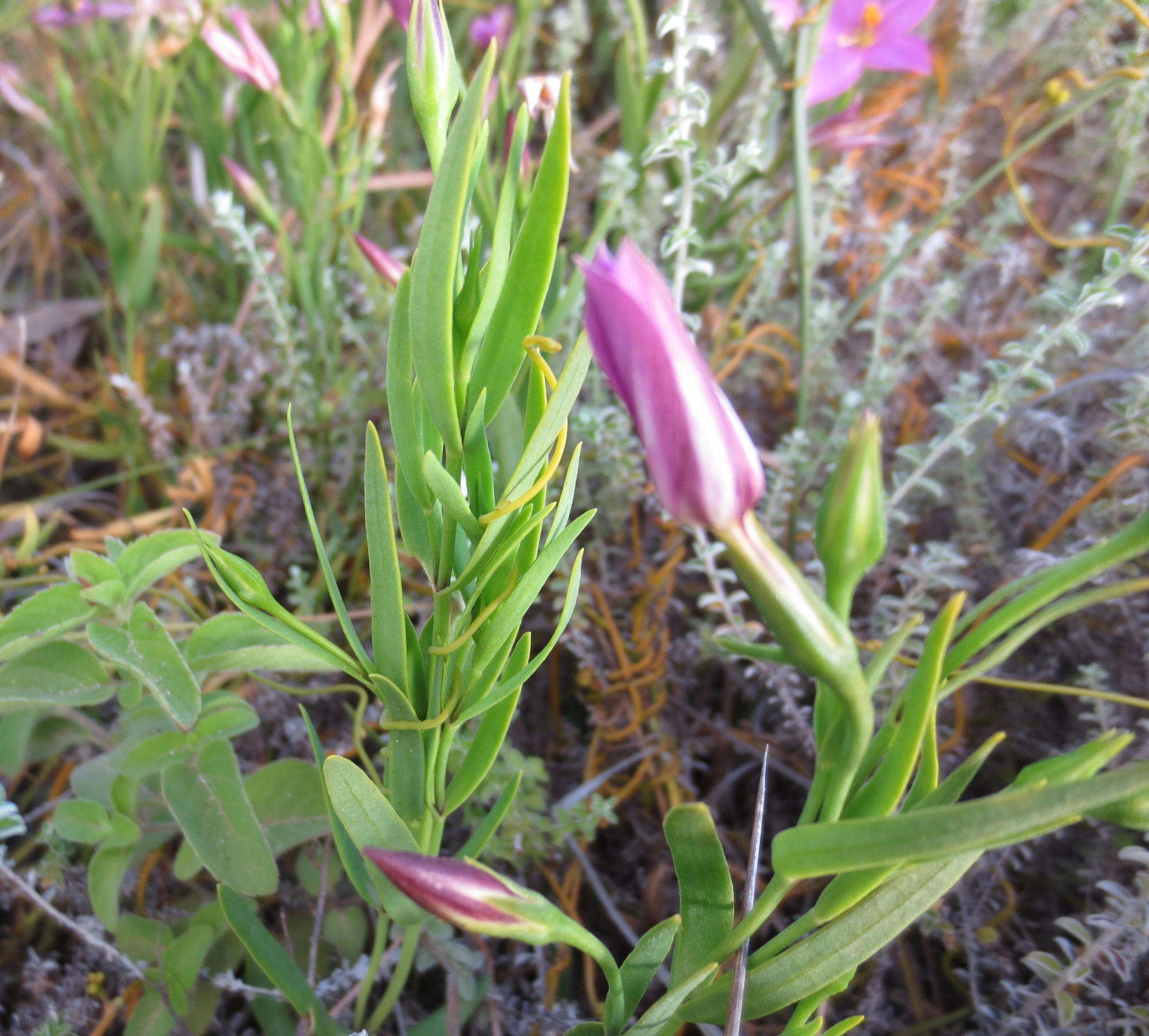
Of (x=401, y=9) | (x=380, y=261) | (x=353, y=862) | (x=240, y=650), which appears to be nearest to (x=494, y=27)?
(x=401, y=9)

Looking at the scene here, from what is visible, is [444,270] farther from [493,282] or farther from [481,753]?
[481,753]

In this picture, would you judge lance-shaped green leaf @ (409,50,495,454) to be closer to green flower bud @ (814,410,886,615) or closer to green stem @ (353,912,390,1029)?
green flower bud @ (814,410,886,615)

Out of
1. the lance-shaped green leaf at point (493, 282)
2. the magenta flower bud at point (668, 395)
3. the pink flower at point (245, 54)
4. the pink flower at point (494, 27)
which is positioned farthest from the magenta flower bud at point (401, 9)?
the magenta flower bud at point (668, 395)

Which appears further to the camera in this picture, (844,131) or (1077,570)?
(844,131)

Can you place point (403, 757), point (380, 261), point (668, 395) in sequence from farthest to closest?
point (380, 261), point (403, 757), point (668, 395)

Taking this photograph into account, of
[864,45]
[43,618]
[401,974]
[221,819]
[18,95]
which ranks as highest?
[18,95]

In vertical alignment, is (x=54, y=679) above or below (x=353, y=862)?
above

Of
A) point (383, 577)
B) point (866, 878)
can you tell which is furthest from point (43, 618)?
point (866, 878)

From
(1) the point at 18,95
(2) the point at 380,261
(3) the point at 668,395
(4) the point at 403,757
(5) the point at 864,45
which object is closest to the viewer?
(3) the point at 668,395
